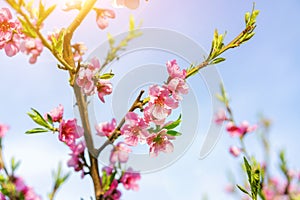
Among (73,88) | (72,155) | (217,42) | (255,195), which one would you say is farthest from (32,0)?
(255,195)

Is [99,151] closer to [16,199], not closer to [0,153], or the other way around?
[16,199]

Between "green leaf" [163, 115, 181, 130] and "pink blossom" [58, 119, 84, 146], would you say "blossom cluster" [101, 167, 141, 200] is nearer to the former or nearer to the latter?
"pink blossom" [58, 119, 84, 146]

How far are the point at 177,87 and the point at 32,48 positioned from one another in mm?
766

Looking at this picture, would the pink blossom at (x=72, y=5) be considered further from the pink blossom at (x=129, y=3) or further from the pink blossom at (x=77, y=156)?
the pink blossom at (x=77, y=156)

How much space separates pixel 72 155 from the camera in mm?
1745

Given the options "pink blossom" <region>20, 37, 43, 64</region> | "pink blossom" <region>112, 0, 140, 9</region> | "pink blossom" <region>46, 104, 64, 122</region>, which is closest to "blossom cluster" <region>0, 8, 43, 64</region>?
"pink blossom" <region>20, 37, 43, 64</region>

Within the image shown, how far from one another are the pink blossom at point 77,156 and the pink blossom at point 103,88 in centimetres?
35

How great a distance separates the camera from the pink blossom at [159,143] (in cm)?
137

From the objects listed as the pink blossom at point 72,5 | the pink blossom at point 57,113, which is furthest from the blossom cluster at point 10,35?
the pink blossom at point 57,113

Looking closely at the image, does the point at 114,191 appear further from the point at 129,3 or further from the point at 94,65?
the point at 129,3

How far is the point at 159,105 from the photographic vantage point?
1336mm

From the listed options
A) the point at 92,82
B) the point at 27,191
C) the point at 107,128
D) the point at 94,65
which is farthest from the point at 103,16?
the point at 27,191

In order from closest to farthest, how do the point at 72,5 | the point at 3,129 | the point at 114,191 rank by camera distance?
the point at 72,5 → the point at 114,191 → the point at 3,129

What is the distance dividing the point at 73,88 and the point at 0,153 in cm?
96
